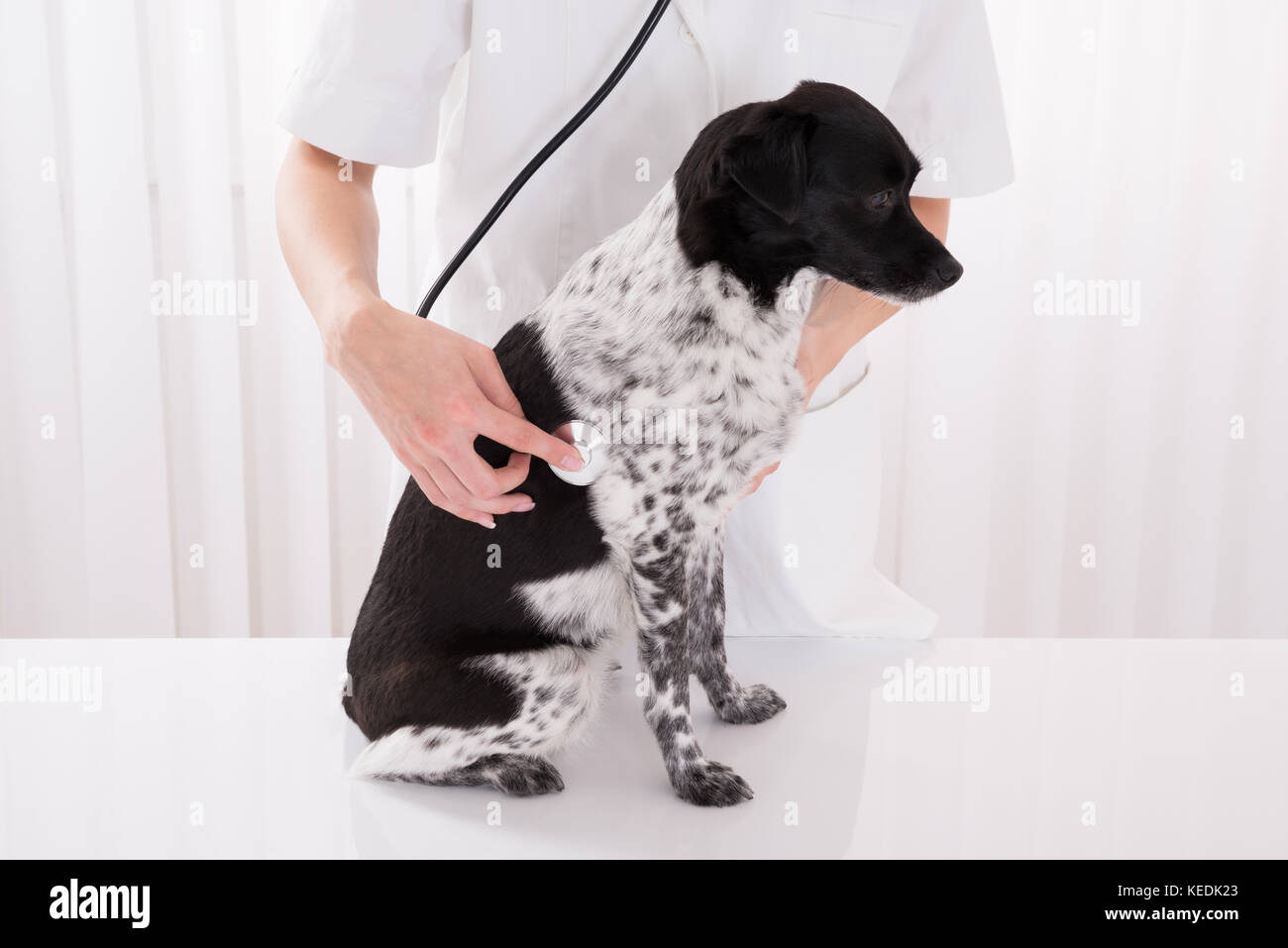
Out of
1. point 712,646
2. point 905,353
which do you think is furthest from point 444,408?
point 905,353

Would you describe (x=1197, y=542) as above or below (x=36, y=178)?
below

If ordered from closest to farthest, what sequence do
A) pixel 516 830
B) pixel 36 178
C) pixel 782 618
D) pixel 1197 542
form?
pixel 516 830 → pixel 782 618 → pixel 36 178 → pixel 1197 542

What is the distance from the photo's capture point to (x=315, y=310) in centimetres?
108

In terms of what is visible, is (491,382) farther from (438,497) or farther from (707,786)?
(707,786)

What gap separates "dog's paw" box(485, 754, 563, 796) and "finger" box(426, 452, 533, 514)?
26 centimetres

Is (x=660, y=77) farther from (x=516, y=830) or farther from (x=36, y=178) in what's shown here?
(x=36, y=178)

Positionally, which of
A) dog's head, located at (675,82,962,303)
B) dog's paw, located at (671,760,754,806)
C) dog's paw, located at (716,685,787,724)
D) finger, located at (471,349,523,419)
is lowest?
dog's paw, located at (671,760,754,806)

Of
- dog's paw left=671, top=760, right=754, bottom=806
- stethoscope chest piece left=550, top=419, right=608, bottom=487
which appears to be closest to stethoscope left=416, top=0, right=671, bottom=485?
stethoscope chest piece left=550, top=419, right=608, bottom=487

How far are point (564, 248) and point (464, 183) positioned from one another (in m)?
0.15

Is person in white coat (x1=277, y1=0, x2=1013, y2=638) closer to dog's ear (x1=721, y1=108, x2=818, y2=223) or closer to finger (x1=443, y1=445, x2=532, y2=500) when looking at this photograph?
finger (x1=443, y1=445, x2=532, y2=500)

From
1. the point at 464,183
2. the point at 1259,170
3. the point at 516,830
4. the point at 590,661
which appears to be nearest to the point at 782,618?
the point at 590,661

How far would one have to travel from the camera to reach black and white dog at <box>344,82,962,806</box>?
955 millimetres

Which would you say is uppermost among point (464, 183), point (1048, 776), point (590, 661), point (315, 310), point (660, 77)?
point (660, 77)

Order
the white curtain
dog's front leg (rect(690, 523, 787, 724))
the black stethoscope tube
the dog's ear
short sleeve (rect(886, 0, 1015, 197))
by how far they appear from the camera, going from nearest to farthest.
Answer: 1. the dog's ear
2. the black stethoscope tube
3. dog's front leg (rect(690, 523, 787, 724))
4. short sleeve (rect(886, 0, 1015, 197))
5. the white curtain
